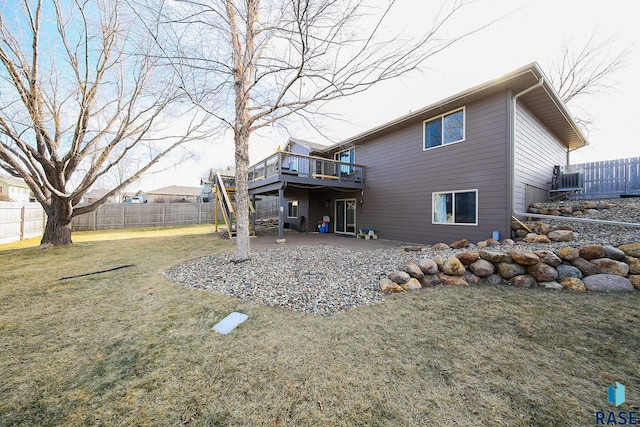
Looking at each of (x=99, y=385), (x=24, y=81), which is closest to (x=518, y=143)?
(x=99, y=385)

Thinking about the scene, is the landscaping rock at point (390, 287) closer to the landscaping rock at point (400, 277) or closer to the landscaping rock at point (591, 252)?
the landscaping rock at point (400, 277)

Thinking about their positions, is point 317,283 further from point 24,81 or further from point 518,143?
point 24,81

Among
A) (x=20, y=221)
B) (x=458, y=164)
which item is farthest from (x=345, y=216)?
(x=20, y=221)

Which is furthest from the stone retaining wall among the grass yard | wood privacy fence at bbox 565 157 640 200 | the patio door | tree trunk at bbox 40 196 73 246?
tree trunk at bbox 40 196 73 246

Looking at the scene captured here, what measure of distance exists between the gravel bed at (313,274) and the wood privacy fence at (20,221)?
8.65 meters

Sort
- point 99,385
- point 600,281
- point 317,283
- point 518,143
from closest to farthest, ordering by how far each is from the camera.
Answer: point 99,385, point 600,281, point 317,283, point 518,143

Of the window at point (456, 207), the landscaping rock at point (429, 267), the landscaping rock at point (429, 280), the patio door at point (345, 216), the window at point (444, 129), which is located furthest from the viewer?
the patio door at point (345, 216)

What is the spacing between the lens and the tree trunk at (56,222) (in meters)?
8.13

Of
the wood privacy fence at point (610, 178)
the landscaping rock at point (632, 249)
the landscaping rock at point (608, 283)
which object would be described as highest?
the wood privacy fence at point (610, 178)

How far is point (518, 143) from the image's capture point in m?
6.85

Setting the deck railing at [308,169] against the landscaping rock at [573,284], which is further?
the deck railing at [308,169]

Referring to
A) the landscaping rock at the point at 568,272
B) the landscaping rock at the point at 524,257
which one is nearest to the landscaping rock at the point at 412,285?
the landscaping rock at the point at 524,257

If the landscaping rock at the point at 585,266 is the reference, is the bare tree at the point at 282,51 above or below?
A: above

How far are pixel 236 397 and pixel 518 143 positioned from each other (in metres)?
8.71
